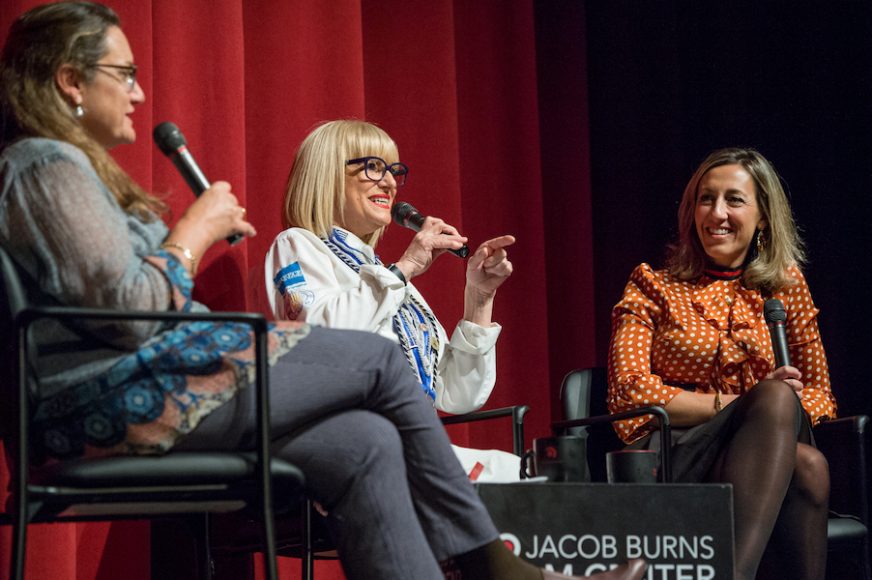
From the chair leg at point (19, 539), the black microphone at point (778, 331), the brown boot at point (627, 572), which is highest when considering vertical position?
the black microphone at point (778, 331)

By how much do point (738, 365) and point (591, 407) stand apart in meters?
0.36

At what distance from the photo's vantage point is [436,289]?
2.95m

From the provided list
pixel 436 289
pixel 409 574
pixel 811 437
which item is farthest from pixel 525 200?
pixel 409 574

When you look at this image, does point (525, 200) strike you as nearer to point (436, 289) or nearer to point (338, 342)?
point (436, 289)

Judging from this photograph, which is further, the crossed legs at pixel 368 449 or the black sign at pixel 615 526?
the black sign at pixel 615 526

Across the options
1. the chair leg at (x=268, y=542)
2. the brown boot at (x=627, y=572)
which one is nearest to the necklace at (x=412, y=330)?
the brown boot at (x=627, y=572)

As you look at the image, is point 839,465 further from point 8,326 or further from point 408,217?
point 8,326

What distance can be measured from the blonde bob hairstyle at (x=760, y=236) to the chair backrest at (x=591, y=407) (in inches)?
15.0

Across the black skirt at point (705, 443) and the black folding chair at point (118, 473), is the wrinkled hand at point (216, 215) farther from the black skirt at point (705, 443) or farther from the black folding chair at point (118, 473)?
the black skirt at point (705, 443)

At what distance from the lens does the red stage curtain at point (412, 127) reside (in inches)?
92.0

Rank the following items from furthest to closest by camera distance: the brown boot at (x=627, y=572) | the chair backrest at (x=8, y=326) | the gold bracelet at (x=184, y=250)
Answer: the brown boot at (x=627, y=572), the gold bracelet at (x=184, y=250), the chair backrest at (x=8, y=326)

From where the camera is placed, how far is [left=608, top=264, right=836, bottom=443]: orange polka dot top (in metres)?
2.55

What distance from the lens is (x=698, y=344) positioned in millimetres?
2600

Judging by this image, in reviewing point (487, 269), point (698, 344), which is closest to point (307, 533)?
point (487, 269)
